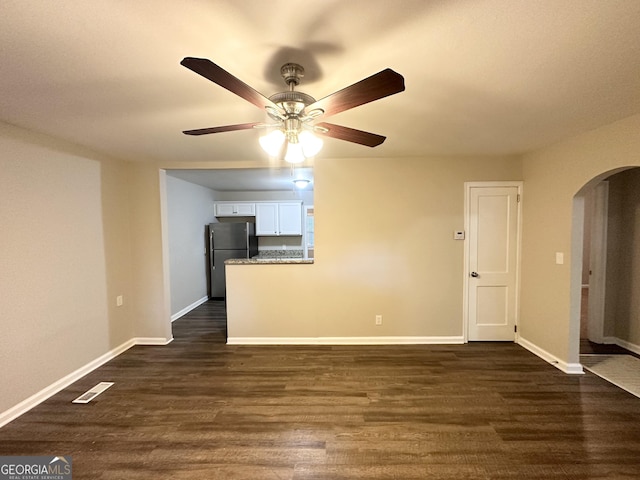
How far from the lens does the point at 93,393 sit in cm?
257

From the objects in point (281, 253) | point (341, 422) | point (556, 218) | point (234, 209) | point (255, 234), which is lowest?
point (341, 422)

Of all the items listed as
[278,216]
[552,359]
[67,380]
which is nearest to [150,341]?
[67,380]

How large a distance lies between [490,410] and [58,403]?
364cm

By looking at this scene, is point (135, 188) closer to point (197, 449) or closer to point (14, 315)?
point (14, 315)

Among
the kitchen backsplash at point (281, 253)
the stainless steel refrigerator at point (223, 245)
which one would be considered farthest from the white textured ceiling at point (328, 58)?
the kitchen backsplash at point (281, 253)

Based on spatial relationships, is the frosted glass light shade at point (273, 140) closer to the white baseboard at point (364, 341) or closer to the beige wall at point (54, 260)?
the beige wall at point (54, 260)

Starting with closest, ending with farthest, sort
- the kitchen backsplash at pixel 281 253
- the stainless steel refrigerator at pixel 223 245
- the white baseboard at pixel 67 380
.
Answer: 1. the white baseboard at pixel 67 380
2. the stainless steel refrigerator at pixel 223 245
3. the kitchen backsplash at pixel 281 253

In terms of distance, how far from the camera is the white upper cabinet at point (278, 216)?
620 centimetres

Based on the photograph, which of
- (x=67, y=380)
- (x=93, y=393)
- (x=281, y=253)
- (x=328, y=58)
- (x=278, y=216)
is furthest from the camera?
(x=281, y=253)

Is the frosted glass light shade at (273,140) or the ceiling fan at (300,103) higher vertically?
the ceiling fan at (300,103)

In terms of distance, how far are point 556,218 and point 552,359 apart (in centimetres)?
150

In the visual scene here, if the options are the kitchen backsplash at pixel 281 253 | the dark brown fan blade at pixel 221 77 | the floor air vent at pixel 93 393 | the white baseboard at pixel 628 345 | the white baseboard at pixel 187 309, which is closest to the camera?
the dark brown fan blade at pixel 221 77

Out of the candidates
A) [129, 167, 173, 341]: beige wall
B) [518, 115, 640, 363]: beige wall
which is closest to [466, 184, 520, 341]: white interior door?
[518, 115, 640, 363]: beige wall

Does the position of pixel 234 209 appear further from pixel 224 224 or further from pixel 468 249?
pixel 468 249
